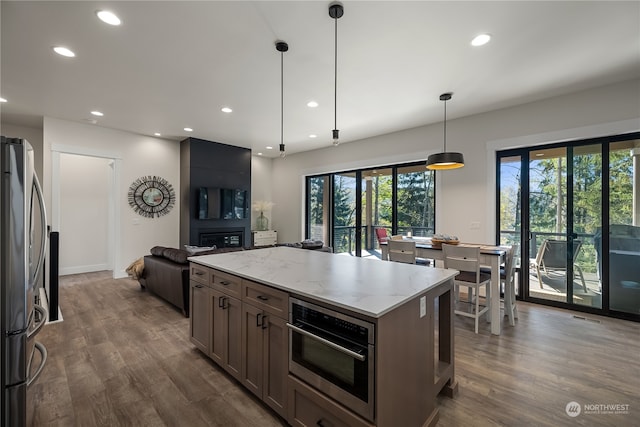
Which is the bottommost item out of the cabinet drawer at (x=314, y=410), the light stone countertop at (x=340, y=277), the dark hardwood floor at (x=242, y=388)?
the dark hardwood floor at (x=242, y=388)

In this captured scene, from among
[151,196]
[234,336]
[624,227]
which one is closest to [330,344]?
[234,336]

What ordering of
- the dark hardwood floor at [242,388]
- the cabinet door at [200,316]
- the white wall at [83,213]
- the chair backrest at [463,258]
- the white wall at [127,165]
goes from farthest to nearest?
the white wall at [83,213] < the white wall at [127,165] < the chair backrest at [463,258] < the cabinet door at [200,316] < the dark hardwood floor at [242,388]

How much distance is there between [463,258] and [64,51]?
4768mm

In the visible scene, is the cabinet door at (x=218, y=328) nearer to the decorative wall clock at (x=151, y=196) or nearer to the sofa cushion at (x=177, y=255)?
the sofa cushion at (x=177, y=255)

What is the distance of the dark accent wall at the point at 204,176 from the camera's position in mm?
6102

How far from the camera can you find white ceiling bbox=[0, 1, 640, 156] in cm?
224

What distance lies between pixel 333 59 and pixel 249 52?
86cm

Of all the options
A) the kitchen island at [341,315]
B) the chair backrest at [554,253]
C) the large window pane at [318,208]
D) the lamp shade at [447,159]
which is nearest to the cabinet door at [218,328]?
the kitchen island at [341,315]

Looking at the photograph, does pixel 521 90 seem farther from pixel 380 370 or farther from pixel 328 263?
pixel 380 370

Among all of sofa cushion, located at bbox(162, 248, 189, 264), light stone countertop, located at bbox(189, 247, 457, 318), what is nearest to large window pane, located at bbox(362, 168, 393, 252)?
light stone countertop, located at bbox(189, 247, 457, 318)

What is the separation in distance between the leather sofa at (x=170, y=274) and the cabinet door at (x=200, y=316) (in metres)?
1.00

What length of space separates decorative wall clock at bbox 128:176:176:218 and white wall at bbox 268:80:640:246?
394 centimetres

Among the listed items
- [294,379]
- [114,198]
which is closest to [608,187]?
[294,379]

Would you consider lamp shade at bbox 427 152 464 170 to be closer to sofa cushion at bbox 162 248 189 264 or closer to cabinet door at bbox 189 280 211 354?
cabinet door at bbox 189 280 211 354
